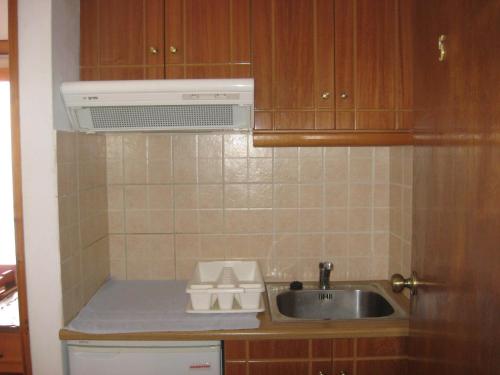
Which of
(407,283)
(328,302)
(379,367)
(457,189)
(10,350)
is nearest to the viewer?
(457,189)

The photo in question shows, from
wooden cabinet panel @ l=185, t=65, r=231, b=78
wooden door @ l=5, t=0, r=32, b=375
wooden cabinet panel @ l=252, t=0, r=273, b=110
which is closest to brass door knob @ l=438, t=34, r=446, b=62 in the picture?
wooden cabinet panel @ l=252, t=0, r=273, b=110

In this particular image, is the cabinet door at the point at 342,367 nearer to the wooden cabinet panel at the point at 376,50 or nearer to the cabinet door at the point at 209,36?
the wooden cabinet panel at the point at 376,50

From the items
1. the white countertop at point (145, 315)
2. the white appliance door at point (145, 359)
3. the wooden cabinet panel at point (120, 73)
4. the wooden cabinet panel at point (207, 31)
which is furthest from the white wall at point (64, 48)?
the white appliance door at point (145, 359)

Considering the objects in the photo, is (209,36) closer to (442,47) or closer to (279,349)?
(442,47)

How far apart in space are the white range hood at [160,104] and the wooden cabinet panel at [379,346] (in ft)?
3.17

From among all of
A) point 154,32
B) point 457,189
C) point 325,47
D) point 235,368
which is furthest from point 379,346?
point 154,32

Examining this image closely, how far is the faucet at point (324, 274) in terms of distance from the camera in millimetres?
1871

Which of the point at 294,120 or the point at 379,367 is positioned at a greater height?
the point at 294,120

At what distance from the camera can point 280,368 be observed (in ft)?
5.04

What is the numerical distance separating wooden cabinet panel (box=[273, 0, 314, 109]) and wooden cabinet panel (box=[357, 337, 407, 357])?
3.29ft

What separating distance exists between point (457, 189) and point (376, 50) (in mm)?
908

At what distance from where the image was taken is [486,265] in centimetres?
81

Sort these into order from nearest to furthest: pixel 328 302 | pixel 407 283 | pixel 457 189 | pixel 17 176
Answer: pixel 457 189 → pixel 407 283 → pixel 17 176 → pixel 328 302

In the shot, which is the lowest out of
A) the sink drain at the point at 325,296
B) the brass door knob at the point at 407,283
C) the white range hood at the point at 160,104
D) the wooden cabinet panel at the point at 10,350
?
the wooden cabinet panel at the point at 10,350
